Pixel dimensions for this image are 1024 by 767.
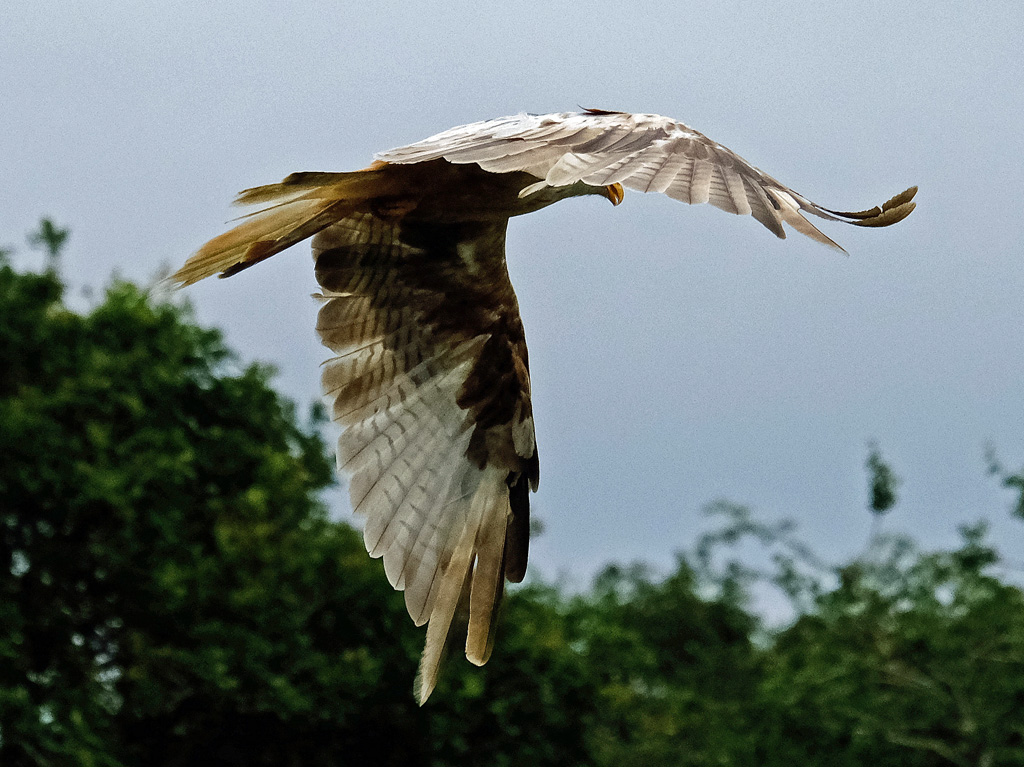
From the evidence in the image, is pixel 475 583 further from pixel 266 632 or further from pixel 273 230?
pixel 266 632

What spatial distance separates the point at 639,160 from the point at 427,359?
2.68 m

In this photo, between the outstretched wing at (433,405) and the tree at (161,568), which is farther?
the tree at (161,568)

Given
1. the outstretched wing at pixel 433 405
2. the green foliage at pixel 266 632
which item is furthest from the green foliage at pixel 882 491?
the outstretched wing at pixel 433 405

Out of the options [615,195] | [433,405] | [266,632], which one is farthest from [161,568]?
[615,195]

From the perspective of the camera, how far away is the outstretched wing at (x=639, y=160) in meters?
4.46

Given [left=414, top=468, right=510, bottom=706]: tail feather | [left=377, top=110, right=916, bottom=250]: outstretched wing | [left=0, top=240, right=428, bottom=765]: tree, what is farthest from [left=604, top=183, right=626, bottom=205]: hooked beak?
[left=0, top=240, right=428, bottom=765]: tree

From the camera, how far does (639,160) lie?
15.4ft

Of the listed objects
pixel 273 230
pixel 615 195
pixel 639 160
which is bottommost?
pixel 639 160

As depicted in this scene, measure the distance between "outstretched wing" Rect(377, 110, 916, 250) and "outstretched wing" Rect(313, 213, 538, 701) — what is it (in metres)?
1.34

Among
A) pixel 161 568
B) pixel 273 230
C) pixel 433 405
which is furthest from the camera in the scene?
pixel 161 568

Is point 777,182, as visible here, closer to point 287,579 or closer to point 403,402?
point 403,402

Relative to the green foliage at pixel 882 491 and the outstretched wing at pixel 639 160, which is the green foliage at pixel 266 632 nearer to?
the green foliage at pixel 882 491

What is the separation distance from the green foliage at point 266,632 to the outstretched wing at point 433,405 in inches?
323

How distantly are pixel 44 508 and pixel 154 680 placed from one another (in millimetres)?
2058
